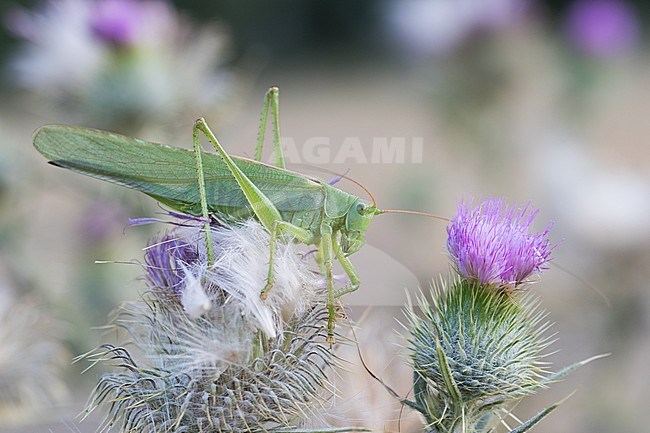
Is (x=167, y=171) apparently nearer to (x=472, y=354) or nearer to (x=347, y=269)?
(x=347, y=269)

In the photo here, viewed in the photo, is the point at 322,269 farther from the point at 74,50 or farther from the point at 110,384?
the point at 74,50

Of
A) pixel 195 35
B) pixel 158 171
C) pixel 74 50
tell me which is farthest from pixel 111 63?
pixel 158 171

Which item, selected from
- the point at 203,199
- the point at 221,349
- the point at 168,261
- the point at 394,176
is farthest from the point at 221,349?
the point at 394,176

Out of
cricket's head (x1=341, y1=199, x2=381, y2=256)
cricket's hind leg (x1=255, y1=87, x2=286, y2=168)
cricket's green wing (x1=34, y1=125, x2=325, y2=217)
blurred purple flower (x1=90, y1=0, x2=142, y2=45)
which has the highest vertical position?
blurred purple flower (x1=90, y1=0, x2=142, y2=45)

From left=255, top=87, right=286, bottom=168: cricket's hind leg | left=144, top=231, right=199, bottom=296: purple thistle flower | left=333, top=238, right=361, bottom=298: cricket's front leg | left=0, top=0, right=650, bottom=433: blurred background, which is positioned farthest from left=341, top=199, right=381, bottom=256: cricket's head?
left=144, top=231, right=199, bottom=296: purple thistle flower

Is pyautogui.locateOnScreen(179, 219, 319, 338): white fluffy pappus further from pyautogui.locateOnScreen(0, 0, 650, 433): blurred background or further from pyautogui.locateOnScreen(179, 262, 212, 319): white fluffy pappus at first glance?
pyautogui.locateOnScreen(0, 0, 650, 433): blurred background

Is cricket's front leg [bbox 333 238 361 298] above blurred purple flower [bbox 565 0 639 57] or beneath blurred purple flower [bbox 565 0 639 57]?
beneath

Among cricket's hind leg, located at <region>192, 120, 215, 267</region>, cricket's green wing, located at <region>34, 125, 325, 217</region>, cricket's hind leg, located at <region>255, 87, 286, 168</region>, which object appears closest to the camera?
cricket's hind leg, located at <region>192, 120, 215, 267</region>
